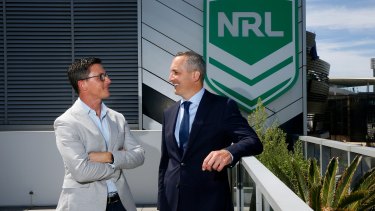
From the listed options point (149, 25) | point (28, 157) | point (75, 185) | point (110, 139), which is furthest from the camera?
point (149, 25)

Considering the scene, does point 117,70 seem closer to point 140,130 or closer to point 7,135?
point 140,130

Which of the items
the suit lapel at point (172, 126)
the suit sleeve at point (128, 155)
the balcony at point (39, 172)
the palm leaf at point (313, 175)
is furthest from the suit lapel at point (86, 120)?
the balcony at point (39, 172)

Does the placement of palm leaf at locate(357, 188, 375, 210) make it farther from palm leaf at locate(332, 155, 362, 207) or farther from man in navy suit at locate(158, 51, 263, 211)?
man in navy suit at locate(158, 51, 263, 211)

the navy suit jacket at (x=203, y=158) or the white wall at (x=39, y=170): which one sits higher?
the navy suit jacket at (x=203, y=158)

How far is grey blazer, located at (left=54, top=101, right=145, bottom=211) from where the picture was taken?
8.43 ft

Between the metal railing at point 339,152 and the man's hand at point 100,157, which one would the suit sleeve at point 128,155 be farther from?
the metal railing at point 339,152

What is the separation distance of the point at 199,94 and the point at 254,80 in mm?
Result: 5879

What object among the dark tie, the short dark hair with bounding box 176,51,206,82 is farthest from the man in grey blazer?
the short dark hair with bounding box 176,51,206,82

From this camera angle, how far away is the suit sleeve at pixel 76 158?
2.56m

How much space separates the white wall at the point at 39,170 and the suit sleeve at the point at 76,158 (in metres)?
5.48

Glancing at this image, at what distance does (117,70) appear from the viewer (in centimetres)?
881

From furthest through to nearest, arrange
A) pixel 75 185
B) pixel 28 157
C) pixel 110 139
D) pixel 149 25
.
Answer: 1. pixel 149 25
2. pixel 28 157
3. pixel 110 139
4. pixel 75 185

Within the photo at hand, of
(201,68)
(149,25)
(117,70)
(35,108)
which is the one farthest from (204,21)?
(201,68)

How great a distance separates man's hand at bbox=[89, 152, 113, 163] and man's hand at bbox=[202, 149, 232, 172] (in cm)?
74
